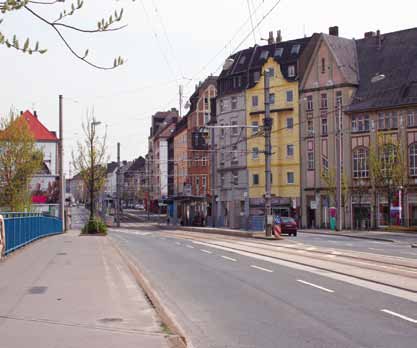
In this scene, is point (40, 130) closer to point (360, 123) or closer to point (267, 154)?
point (360, 123)

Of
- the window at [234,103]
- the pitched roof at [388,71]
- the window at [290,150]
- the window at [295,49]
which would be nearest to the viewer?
the pitched roof at [388,71]

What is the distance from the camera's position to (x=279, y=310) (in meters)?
12.8

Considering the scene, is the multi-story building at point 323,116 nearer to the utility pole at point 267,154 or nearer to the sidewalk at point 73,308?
the utility pole at point 267,154

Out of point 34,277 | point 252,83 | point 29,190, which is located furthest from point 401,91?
point 34,277

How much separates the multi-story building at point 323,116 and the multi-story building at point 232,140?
8.08 meters

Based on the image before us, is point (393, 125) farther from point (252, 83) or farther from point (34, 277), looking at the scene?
point (34, 277)

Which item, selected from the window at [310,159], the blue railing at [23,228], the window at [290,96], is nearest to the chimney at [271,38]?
the window at [290,96]

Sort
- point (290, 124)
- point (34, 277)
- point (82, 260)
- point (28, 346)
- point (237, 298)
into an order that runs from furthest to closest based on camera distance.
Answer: point (290, 124) < point (82, 260) < point (34, 277) < point (237, 298) < point (28, 346)

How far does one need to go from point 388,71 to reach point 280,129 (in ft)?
45.2

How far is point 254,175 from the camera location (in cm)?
8244

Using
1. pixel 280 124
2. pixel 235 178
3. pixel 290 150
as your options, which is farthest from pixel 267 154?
pixel 235 178

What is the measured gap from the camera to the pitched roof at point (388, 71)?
223 feet

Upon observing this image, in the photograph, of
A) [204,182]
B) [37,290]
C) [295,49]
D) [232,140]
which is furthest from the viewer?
[204,182]

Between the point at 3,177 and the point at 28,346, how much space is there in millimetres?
43919
